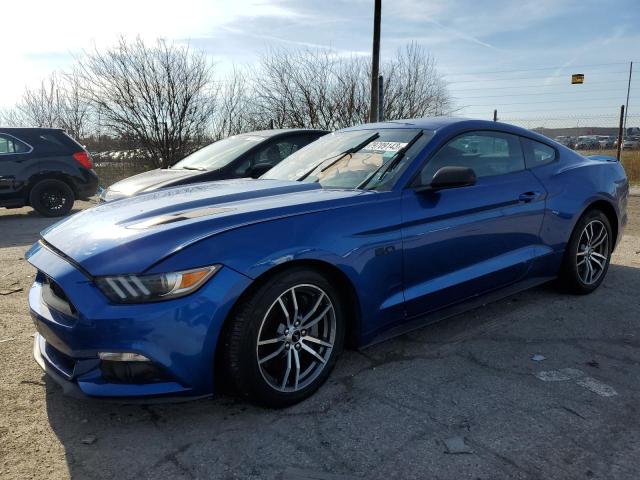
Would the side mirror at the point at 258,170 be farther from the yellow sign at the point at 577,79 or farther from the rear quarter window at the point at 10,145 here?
the yellow sign at the point at 577,79

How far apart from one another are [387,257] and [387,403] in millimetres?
793

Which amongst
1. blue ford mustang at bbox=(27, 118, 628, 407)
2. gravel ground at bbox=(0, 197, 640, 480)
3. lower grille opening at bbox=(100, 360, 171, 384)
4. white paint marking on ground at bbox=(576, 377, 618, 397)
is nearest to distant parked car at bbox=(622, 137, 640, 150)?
blue ford mustang at bbox=(27, 118, 628, 407)

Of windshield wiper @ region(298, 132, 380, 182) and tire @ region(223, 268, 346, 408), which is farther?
windshield wiper @ region(298, 132, 380, 182)

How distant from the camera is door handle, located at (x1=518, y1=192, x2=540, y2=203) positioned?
3.67 meters

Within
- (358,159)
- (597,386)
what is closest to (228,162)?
(358,159)

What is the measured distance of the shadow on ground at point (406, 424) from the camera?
216 centimetres

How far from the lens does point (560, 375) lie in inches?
117

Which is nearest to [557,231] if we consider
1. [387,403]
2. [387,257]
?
[387,257]

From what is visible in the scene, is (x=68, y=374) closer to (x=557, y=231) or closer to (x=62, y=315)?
(x=62, y=315)

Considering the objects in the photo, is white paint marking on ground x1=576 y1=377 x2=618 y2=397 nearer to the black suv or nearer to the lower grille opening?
the lower grille opening

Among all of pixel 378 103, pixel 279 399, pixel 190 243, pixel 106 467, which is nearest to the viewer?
pixel 106 467

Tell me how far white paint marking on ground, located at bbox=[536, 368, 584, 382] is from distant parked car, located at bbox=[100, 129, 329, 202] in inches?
160

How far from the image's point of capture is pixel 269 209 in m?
2.67

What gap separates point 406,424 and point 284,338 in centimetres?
74
